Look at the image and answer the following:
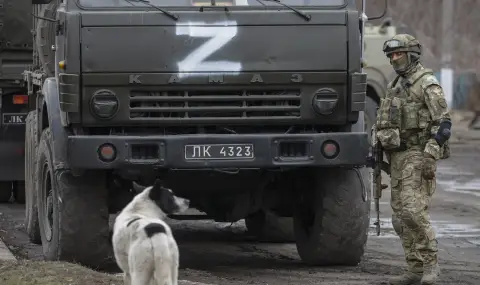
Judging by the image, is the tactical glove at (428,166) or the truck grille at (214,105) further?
the truck grille at (214,105)

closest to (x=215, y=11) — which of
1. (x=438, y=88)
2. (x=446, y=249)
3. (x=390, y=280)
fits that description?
(x=438, y=88)

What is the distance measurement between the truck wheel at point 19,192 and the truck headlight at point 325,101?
768cm

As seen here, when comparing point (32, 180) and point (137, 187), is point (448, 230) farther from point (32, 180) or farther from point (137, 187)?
point (137, 187)

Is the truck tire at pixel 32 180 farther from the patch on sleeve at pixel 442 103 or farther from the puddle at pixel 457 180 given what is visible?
the puddle at pixel 457 180

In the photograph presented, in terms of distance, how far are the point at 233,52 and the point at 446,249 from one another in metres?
3.78

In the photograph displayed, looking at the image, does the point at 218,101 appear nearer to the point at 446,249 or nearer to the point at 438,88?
the point at 438,88

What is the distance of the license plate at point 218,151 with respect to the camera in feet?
31.0

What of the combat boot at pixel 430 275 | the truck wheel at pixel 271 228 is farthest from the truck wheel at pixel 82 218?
the truck wheel at pixel 271 228

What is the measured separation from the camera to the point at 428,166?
929 centimetres

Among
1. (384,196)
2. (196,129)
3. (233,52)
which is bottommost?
(384,196)

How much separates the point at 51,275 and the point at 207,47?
212 cm

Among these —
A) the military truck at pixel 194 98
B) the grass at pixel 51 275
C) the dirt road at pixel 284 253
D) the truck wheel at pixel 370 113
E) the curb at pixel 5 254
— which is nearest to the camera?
the grass at pixel 51 275

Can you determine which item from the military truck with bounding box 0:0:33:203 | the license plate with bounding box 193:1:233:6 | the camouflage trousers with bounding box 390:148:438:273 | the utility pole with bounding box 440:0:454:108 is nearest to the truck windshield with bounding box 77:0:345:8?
the license plate with bounding box 193:1:233:6

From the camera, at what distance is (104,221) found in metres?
9.87
